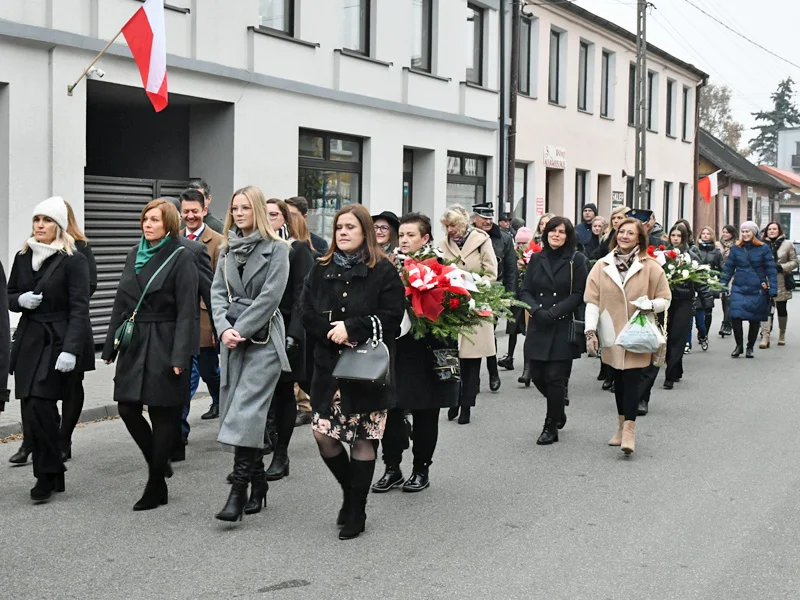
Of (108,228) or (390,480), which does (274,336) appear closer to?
(390,480)

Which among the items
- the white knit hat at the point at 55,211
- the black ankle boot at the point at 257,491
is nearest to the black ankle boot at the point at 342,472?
the black ankle boot at the point at 257,491

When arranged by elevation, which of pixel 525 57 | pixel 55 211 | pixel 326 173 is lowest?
pixel 55 211

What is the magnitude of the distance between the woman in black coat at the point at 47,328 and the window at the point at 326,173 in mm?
10941

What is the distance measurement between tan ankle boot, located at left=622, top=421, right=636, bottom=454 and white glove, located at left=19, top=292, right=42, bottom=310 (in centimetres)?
432

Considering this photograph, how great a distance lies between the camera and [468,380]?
9.78m

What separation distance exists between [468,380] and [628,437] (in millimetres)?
1748

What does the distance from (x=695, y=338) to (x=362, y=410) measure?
13.4 m

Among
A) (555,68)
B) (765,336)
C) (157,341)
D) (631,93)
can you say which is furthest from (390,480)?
(631,93)

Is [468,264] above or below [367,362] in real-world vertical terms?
above

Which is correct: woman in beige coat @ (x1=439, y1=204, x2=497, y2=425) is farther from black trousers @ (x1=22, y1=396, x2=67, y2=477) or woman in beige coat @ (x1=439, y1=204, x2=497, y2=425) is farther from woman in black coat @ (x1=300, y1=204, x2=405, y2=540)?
black trousers @ (x1=22, y1=396, x2=67, y2=477)

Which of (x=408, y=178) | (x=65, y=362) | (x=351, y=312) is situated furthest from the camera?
(x=408, y=178)

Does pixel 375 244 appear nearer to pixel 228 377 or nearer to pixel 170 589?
pixel 228 377

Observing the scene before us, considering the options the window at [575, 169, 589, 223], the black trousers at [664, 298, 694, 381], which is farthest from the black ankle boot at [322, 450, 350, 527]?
the window at [575, 169, 589, 223]

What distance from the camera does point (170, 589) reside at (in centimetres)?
512
